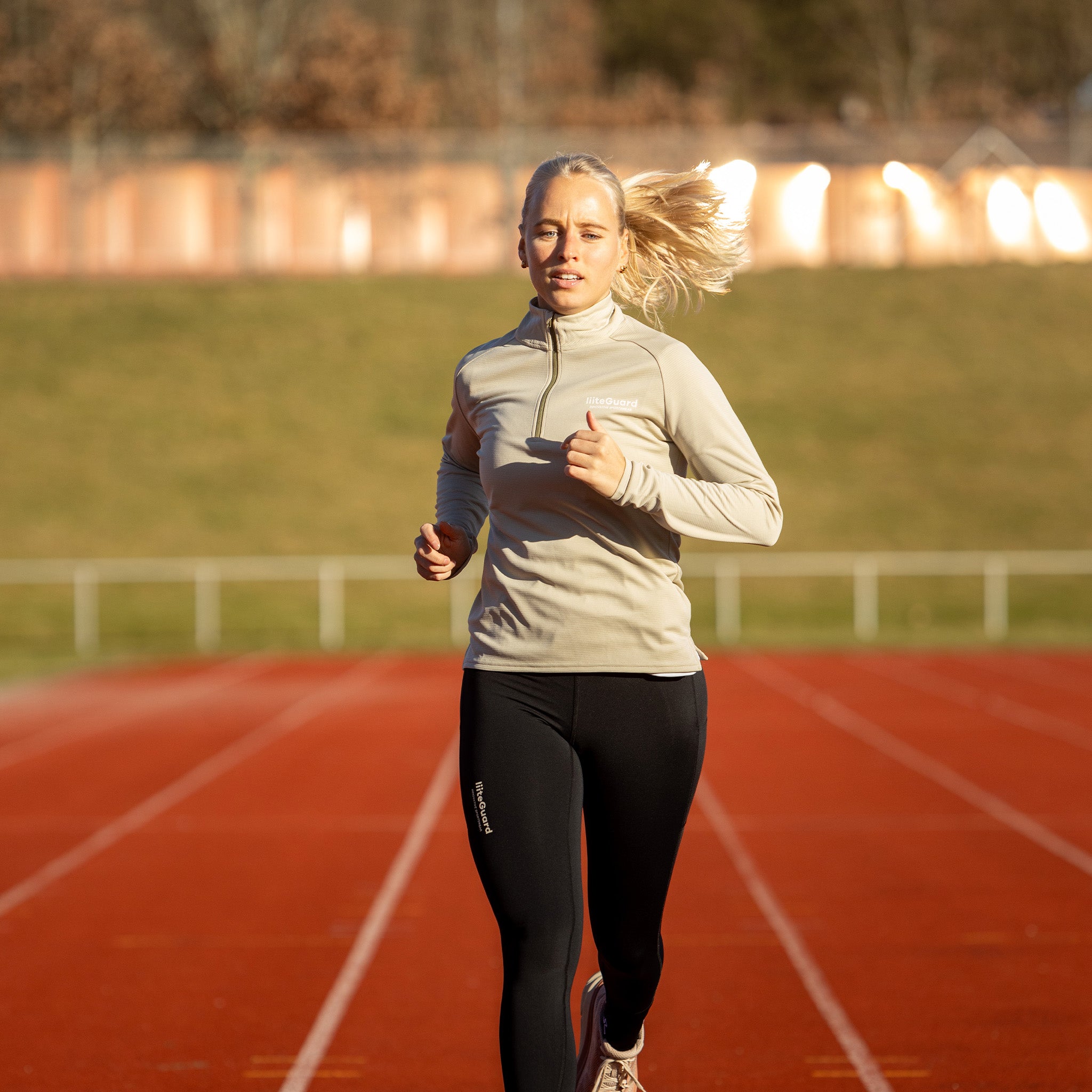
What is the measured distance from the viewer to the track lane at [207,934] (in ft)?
13.4

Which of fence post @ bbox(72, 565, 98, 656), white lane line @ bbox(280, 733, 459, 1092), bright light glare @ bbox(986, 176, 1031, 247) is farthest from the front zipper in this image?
bright light glare @ bbox(986, 176, 1031, 247)

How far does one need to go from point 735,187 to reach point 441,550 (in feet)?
3.39

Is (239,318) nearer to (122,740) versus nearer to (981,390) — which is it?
(981,390)

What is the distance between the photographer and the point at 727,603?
64.6 ft

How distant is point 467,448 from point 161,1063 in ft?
6.52

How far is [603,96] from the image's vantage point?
1841 inches

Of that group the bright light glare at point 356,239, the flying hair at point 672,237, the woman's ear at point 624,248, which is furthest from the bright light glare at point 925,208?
the woman's ear at point 624,248

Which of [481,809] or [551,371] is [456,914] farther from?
[551,371]

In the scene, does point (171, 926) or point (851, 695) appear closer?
point (171, 926)

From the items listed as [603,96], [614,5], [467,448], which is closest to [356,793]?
[467,448]

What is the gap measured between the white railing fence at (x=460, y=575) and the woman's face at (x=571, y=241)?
15529 millimetres

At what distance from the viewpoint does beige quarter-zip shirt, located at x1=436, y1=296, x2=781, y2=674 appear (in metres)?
2.70

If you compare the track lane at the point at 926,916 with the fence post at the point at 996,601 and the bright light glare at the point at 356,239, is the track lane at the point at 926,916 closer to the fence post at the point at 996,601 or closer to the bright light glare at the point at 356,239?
the fence post at the point at 996,601

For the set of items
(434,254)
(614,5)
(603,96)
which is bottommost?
(434,254)
